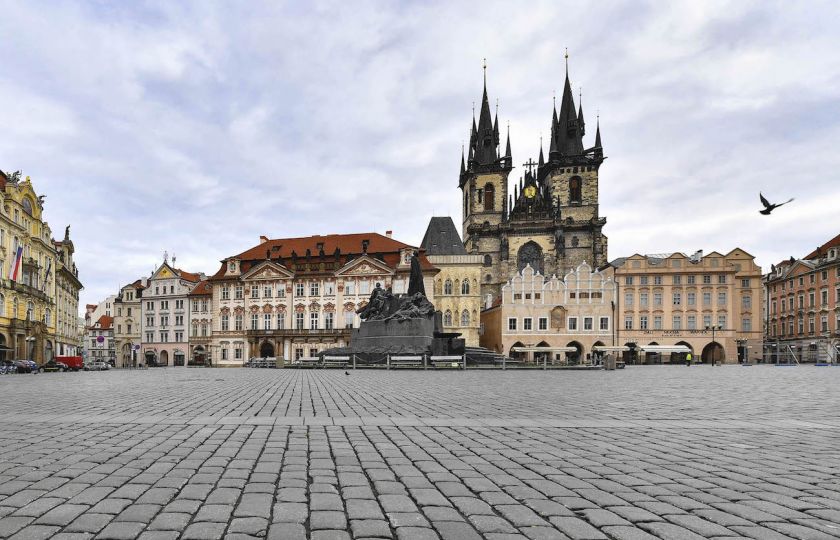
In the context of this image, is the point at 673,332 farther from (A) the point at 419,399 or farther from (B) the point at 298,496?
(B) the point at 298,496

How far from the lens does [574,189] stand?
297 feet

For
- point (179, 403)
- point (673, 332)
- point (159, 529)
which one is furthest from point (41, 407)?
point (673, 332)

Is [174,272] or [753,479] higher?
[174,272]

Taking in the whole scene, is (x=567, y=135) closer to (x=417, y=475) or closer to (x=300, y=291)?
(x=300, y=291)

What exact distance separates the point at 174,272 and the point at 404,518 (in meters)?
83.4

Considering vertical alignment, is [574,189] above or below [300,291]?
above

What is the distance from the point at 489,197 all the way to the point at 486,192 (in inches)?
34.4

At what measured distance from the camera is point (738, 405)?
39.9 ft

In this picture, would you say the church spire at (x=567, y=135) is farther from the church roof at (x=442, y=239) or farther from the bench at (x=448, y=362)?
the bench at (x=448, y=362)

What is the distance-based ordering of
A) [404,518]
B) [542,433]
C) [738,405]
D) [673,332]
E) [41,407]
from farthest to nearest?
[673,332] → [738,405] → [41,407] → [542,433] → [404,518]

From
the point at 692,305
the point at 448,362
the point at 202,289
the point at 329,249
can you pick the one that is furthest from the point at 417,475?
the point at 202,289

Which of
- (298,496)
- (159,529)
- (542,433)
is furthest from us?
(542,433)

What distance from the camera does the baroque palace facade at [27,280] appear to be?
48.6m

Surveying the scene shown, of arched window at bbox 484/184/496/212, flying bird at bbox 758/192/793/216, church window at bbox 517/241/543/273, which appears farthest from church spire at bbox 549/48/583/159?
flying bird at bbox 758/192/793/216
